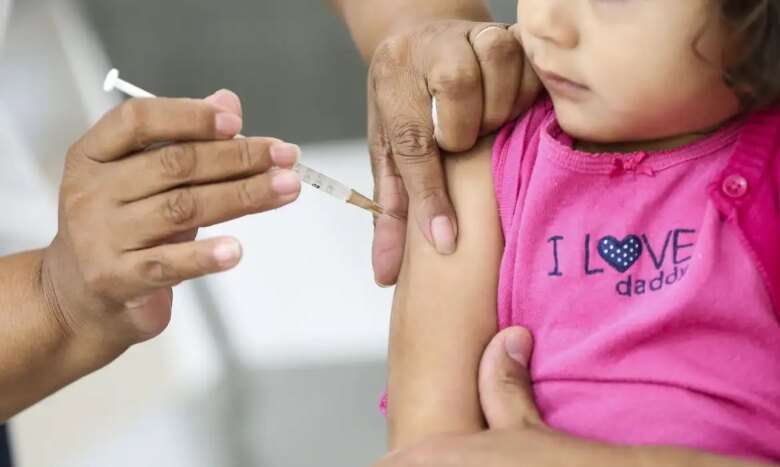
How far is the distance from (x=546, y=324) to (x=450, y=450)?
0.52 ft

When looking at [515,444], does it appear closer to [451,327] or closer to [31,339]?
[451,327]

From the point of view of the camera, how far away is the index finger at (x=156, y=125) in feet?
3.25

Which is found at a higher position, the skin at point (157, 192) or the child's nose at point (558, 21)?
the child's nose at point (558, 21)

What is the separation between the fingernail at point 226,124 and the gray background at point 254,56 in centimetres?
116

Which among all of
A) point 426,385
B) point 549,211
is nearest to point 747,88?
point 549,211

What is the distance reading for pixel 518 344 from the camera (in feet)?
3.36

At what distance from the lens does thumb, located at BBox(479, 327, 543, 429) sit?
1.00m

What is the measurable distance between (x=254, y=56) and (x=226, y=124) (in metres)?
1.24

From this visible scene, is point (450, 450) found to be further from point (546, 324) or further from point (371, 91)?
point (371, 91)

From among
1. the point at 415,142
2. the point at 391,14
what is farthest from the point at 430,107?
the point at 391,14

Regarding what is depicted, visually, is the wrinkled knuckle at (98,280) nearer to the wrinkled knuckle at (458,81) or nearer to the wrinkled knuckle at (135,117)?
the wrinkled knuckle at (135,117)

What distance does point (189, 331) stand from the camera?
1975 millimetres

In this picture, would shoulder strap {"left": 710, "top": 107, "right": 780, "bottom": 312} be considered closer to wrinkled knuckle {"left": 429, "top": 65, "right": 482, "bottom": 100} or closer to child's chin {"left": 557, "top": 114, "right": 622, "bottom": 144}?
child's chin {"left": 557, "top": 114, "right": 622, "bottom": 144}

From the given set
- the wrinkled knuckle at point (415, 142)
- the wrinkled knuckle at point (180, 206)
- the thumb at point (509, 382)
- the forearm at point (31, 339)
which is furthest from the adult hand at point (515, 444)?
the forearm at point (31, 339)
